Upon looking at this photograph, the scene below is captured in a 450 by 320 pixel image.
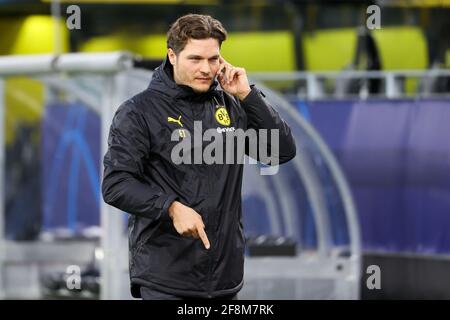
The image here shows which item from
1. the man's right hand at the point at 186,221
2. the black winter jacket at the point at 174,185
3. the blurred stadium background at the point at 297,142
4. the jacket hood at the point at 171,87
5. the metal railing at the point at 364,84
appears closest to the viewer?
the man's right hand at the point at 186,221

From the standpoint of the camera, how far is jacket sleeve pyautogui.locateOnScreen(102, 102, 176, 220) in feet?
15.0

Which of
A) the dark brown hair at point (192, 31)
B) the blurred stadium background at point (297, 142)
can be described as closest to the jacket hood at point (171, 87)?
the dark brown hair at point (192, 31)

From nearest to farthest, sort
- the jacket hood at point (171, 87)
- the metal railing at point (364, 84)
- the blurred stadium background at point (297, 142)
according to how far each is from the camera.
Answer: the jacket hood at point (171, 87)
the blurred stadium background at point (297, 142)
the metal railing at point (364, 84)

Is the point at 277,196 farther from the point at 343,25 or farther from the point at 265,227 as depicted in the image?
the point at 343,25

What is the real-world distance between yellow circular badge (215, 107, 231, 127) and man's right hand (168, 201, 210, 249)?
0.42 meters

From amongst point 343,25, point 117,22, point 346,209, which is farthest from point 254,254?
point 117,22

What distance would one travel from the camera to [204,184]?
15.5 ft

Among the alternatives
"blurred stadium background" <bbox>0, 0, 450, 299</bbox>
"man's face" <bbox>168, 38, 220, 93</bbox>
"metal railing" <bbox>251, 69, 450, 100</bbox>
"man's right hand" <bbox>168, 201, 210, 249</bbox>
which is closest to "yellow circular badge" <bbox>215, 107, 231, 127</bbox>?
"man's face" <bbox>168, 38, 220, 93</bbox>

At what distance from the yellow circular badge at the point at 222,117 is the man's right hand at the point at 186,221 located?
1.39ft

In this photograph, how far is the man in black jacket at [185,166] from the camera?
4703 millimetres

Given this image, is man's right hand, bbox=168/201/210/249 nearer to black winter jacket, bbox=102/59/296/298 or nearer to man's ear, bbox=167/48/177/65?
black winter jacket, bbox=102/59/296/298

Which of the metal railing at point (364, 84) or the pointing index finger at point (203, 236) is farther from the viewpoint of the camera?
the metal railing at point (364, 84)

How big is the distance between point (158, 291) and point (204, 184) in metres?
0.44

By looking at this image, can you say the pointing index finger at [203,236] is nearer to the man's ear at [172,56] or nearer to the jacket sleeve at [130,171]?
the jacket sleeve at [130,171]
